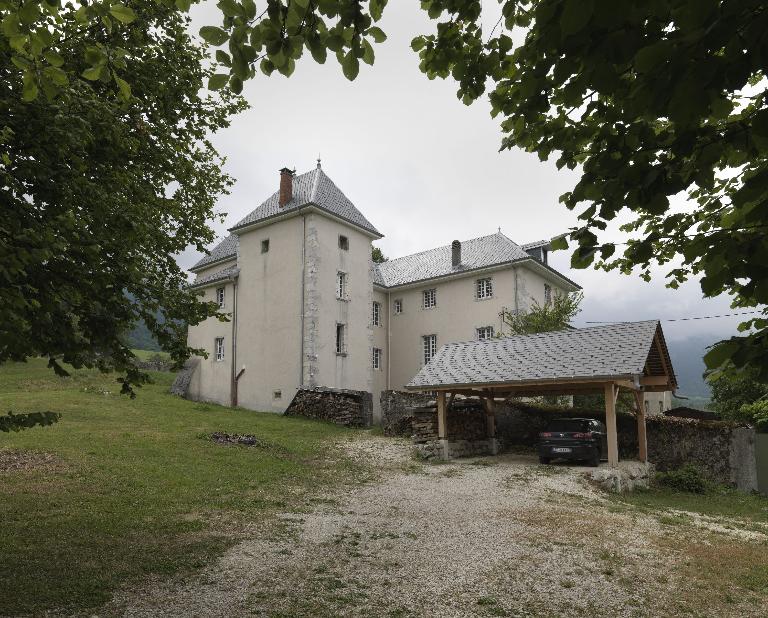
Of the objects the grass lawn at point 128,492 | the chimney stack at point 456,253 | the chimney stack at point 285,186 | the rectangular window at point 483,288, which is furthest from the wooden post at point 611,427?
the chimney stack at point 285,186

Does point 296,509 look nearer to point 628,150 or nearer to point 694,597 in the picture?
point 694,597

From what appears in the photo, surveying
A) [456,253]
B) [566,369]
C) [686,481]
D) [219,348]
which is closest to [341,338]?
[219,348]

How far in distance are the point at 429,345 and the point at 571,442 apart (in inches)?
698

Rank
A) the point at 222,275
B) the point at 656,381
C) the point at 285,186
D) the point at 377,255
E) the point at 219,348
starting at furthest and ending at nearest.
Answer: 1. the point at 377,255
2. the point at 219,348
3. the point at 222,275
4. the point at 285,186
5. the point at 656,381

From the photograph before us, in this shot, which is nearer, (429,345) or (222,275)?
(222,275)

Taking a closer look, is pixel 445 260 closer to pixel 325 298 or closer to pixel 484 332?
pixel 484 332

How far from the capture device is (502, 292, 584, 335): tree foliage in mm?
27625

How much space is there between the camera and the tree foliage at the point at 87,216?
5.59 meters

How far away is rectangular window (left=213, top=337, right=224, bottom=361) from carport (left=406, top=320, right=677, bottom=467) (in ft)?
48.9

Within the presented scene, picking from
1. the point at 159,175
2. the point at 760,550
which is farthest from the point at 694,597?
the point at 159,175

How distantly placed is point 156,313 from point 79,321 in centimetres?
126

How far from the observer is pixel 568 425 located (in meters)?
17.7

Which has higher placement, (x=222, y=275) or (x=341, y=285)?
(x=222, y=275)

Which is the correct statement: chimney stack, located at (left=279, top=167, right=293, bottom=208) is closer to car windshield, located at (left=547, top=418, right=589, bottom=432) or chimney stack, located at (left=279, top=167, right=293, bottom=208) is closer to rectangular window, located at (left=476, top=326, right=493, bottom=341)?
rectangular window, located at (left=476, top=326, right=493, bottom=341)
